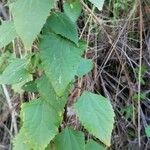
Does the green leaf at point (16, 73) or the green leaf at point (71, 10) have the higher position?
the green leaf at point (71, 10)

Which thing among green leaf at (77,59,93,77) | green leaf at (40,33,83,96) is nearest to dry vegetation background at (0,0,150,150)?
green leaf at (77,59,93,77)

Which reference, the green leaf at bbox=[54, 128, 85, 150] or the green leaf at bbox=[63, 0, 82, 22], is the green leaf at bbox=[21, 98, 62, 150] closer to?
the green leaf at bbox=[54, 128, 85, 150]

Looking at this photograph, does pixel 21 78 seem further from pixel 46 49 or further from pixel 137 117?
pixel 137 117

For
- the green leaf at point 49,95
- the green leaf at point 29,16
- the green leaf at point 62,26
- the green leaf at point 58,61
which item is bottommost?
the green leaf at point 49,95

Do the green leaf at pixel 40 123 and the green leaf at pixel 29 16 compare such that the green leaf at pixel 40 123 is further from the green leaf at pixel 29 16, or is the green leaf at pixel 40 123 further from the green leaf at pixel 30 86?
the green leaf at pixel 29 16

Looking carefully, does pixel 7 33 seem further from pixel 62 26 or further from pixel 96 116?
pixel 96 116

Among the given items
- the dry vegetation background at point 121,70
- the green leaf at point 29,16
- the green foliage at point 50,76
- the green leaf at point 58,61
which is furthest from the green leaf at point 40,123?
the dry vegetation background at point 121,70
